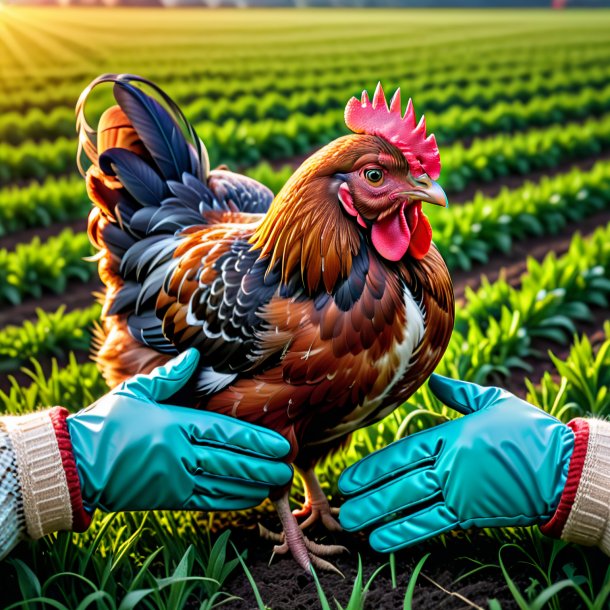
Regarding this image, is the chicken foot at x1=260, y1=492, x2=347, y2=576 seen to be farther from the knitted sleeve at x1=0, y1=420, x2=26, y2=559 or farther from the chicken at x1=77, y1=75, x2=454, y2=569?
the knitted sleeve at x1=0, y1=420, x2=26, y2=559

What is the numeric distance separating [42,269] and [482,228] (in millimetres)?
2990

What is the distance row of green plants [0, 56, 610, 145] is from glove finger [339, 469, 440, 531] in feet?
22.9

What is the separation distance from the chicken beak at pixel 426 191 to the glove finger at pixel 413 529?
0.78m

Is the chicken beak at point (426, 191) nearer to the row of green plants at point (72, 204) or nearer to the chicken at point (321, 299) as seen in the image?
the chicken at point (321, 299)

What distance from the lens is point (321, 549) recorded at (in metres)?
2.15

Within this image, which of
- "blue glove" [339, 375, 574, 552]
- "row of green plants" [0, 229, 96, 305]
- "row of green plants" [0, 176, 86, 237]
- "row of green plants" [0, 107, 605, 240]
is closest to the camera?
"blue glove" [339, 375, 574, 552]

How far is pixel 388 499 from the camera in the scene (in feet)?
6.64

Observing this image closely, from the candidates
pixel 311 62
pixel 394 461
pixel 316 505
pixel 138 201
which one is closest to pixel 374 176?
pixel 394 461

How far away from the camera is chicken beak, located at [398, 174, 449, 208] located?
1.86m

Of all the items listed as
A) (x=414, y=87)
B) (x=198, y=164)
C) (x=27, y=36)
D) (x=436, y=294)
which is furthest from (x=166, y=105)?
(x=27, y=36)

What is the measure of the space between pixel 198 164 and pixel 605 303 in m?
2.79

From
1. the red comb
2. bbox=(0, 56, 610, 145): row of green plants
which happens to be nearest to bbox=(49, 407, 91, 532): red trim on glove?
the red comb

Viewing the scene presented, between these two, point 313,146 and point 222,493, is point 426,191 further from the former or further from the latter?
point 313,146

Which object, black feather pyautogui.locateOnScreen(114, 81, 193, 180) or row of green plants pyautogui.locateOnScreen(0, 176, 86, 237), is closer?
black feather pyautogui.locateOnScreen(114, 81, 193, 180)
